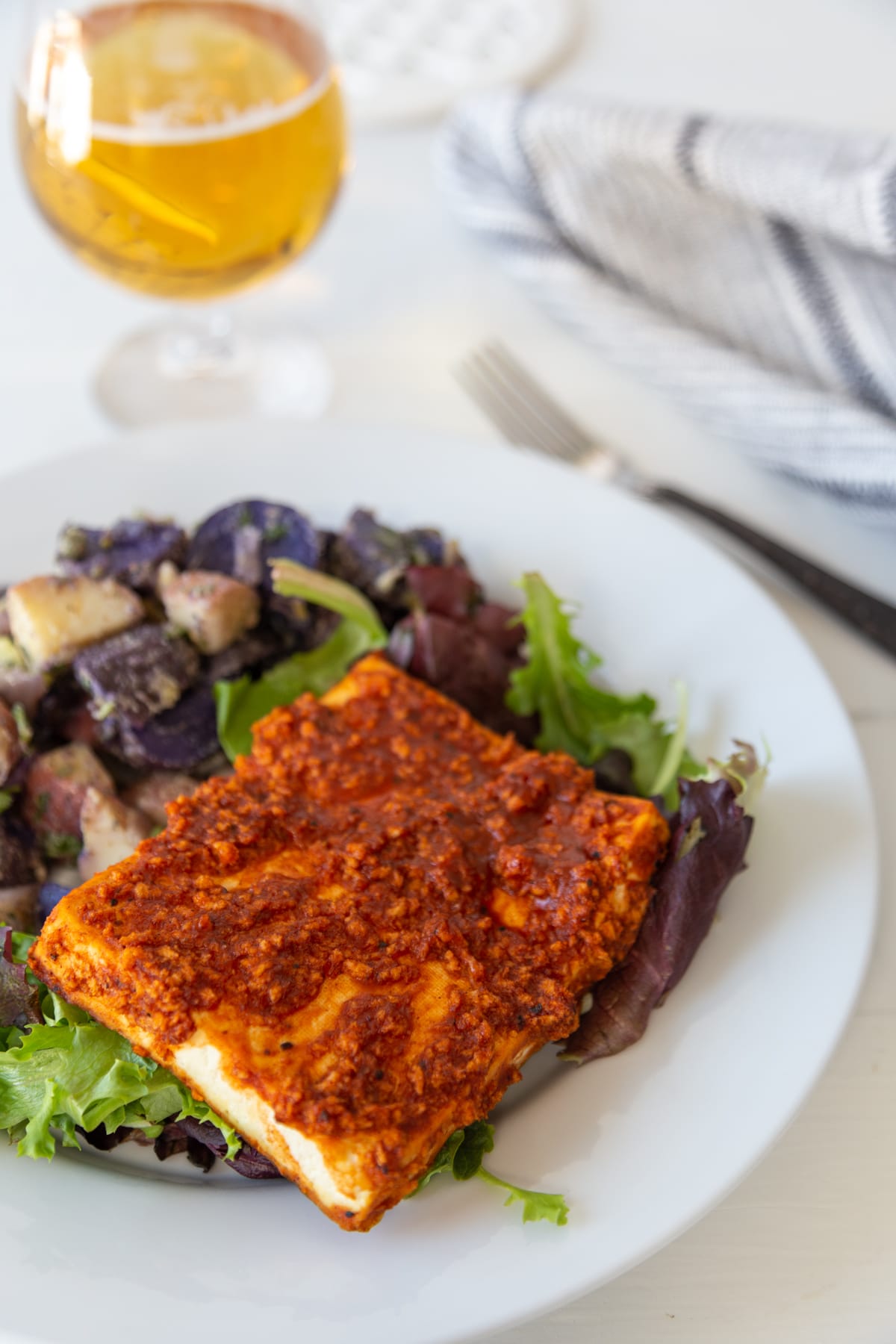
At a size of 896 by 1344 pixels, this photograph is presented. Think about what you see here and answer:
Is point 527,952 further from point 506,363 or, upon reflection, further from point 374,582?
point 506,363

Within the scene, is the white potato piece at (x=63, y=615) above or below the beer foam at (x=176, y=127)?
below

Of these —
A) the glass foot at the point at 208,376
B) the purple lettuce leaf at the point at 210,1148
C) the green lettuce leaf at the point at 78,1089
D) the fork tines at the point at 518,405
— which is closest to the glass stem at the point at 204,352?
the glass foot at the point at 208,376

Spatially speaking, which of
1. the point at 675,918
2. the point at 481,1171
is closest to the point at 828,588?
the point at 675,918

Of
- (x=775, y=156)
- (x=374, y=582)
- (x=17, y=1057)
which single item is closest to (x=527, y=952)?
(x=17, y=1057)

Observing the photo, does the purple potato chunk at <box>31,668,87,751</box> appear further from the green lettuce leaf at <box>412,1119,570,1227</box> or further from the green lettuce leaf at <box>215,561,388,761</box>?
the green lettuce leaf at <box>412,1119,570,1227</box>

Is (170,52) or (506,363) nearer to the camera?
(170,52)

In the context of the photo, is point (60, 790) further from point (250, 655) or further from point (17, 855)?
point (250, 655)

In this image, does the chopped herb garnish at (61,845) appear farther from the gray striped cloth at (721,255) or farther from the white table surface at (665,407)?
the gray striped cloth at (721,255)
